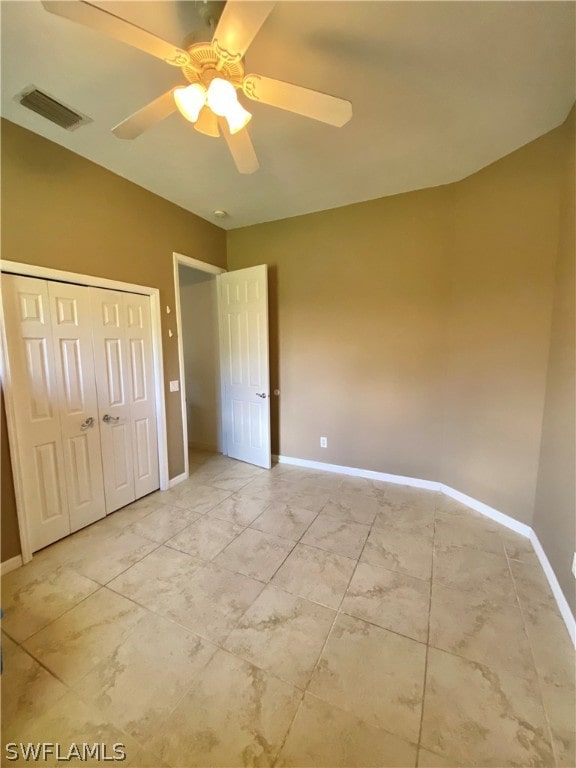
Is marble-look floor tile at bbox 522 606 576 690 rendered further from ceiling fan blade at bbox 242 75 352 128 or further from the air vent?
the air vent

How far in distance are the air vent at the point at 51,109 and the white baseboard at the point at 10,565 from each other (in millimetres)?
2768

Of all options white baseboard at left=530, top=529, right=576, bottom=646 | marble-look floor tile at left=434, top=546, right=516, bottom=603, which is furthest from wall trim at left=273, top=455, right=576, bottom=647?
marble-look floor tile at left=434, top=546, right=516, bottom=603

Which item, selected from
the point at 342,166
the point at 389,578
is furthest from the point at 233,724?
the point at 342,166

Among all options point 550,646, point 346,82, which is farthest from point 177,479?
point 346,82

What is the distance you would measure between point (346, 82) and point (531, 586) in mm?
3081

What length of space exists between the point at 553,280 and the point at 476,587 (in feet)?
6.70

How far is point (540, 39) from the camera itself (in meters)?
1.37

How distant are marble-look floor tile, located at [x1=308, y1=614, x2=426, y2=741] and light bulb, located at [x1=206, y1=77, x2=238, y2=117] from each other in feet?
8.09

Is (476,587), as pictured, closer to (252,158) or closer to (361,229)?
(252,158)

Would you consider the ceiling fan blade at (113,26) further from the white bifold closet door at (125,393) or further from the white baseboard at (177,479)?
the white baseboard at (177,479)

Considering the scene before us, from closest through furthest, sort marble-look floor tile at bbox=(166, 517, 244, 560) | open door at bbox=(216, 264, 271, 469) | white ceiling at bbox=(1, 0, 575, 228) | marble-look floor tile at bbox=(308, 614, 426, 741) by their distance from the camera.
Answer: marble-look floor tile at bbox=(308, 614, 426, 741) → white ceiling at bbox=(1, 0, 575, 228) → marble-look floor tile at bbox=(166, 517, 244, 560) → open door at bbox=(216, 264, 271, 469)

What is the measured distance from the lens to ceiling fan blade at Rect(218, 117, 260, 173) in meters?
1.46

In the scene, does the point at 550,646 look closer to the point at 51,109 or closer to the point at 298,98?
the point at 298,98

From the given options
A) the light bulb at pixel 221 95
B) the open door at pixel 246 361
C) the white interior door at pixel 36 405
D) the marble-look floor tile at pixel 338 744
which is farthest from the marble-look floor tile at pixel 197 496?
the light bulb at pixel 221 95
